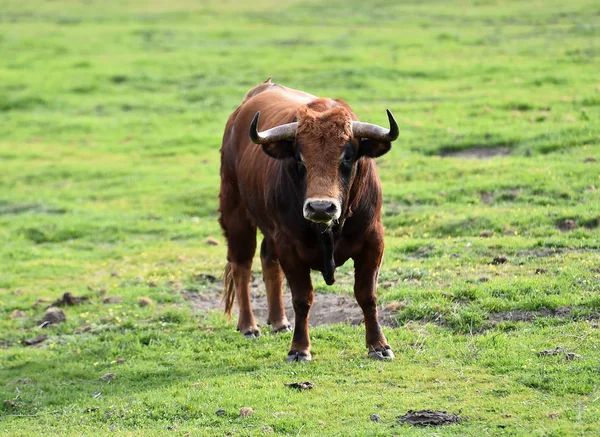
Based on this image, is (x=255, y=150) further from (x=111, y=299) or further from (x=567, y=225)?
(x=567, y=225)

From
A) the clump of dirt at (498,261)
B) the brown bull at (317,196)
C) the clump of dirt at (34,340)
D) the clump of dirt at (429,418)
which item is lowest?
the clump of dirt at (34,340)

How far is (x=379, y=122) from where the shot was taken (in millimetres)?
20156

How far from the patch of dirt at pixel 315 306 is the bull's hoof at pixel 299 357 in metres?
1.26

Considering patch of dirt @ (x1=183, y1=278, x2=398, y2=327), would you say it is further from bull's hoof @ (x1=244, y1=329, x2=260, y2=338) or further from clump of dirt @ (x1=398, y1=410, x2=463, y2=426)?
clump of dirt @ (x1=398, y1=410, x2=463, y2=426)

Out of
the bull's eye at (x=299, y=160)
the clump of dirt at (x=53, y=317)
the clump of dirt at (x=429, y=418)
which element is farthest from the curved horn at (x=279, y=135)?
the clump of dirt at (x=53, y=317)

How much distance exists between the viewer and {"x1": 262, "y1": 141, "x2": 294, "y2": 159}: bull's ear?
8383 millimetres

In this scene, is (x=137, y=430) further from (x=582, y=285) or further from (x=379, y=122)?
(x=379, y=122)

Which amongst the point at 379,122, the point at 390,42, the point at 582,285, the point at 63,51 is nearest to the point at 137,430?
the point at 582,285

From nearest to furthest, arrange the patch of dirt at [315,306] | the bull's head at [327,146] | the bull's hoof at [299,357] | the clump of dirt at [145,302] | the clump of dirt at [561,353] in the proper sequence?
the clump of dirt at [561,353] < the bull's head at [327,146] < the bull's hoof at [299,357] < the patch of dirt at [315,306] < the clump of dirt at [145,302]

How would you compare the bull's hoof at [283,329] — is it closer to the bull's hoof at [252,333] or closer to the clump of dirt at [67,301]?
the bull's hoof at [252,333]

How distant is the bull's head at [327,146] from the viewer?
25.8 ft

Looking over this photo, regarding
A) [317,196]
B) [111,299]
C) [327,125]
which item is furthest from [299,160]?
[111,299]

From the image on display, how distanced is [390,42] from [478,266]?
21.7 metres

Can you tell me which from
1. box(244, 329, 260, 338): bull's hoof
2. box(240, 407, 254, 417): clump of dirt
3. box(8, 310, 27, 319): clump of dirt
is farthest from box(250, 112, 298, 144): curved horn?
box(8, 310, 27, 319): clump of dirt
